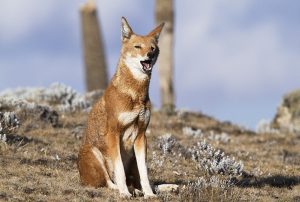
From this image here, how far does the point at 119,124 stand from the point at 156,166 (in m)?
3.20

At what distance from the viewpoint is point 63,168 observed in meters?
11.8

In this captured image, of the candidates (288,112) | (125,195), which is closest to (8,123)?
(125,195)

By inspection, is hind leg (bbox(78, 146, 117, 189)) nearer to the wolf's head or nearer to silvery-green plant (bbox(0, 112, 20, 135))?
the wolf's head

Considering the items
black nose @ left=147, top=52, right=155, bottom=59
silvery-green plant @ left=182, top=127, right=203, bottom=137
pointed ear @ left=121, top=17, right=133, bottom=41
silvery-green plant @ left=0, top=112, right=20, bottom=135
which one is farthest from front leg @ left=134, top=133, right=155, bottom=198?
silvery-green plant @ left=182, top=127, right=203, bottom=137

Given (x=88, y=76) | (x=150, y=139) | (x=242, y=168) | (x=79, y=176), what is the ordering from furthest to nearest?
(x=88, y=76)
(x=150, y=139)
(x=242, y=168)
(x=79, y=176)

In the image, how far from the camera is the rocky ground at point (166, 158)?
32.5 ft

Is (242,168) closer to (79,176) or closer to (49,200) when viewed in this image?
(79,176)

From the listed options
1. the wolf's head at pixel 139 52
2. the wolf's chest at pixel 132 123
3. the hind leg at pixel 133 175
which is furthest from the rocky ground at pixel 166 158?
the wolf's head at pixel 139 52

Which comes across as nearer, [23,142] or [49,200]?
[49,200]

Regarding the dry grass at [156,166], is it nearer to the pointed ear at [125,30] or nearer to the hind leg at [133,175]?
the hind leg at [133,175]

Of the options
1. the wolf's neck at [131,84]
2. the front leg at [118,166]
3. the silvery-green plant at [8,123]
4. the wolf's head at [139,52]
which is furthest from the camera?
the silvery-green plant at [8,123]

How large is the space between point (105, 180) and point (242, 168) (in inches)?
156

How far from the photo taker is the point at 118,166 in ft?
31.5

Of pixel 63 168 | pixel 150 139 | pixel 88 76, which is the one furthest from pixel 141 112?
pixel 88 76
